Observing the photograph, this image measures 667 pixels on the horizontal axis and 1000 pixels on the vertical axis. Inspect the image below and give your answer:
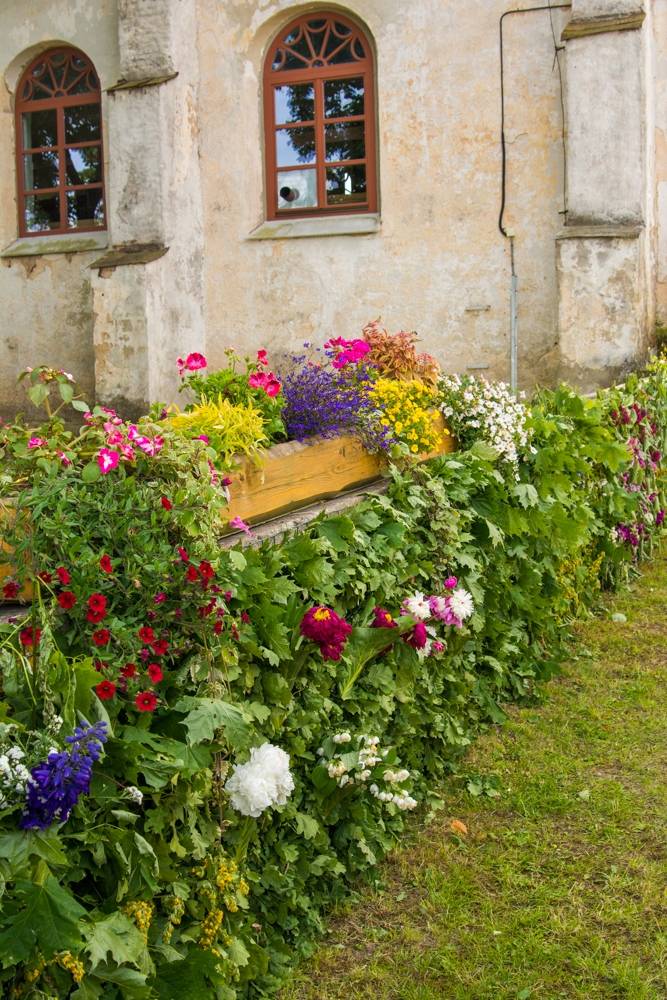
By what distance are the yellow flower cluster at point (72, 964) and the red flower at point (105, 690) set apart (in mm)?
577

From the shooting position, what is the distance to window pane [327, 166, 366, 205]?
12.0m

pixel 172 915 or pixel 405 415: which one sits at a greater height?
pixel 405 415

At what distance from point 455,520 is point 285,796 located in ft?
6.24

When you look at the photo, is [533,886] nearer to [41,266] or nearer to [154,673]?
[154,673]

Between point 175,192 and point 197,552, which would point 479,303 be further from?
point 197,552

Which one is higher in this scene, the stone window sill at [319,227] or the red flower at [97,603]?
the stone window sill at [319,227]

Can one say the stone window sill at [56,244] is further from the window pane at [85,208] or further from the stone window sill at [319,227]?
the stone window sill at [319,227]

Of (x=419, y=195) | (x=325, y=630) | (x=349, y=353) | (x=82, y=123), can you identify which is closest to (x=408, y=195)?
(x=419, y=195)

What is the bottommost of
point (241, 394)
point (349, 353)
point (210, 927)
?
point (210, 927)

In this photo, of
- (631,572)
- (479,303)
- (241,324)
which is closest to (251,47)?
(241,324)

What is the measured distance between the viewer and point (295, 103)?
1213 cm

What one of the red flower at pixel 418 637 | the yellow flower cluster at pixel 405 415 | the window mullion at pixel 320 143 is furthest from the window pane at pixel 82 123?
the red flower at pixel 418 637

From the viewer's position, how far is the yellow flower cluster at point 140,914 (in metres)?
2.60

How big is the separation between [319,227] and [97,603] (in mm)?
9808
